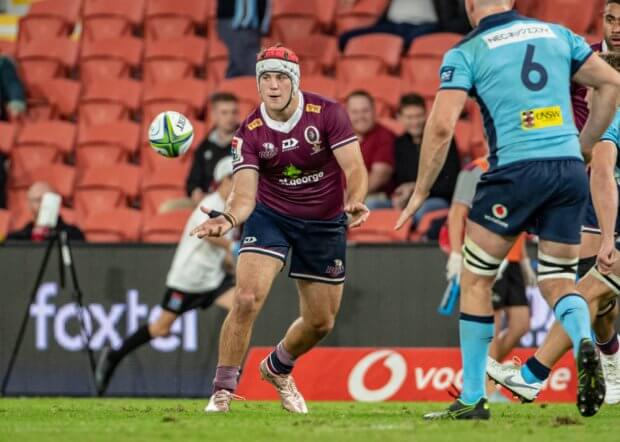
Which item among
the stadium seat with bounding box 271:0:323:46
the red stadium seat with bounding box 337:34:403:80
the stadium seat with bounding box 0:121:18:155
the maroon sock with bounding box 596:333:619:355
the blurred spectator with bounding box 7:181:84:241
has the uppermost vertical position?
the stadium seat with bounding box 271:0:323:46

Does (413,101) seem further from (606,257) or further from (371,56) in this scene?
(606,257)

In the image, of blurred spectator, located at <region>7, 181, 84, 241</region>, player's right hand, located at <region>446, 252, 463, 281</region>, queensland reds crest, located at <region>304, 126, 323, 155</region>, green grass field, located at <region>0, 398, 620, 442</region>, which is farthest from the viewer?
blurred spectator, located at <region>7, 181, 84, 241</region>

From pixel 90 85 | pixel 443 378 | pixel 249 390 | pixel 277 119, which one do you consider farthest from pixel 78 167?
pixel 277 119

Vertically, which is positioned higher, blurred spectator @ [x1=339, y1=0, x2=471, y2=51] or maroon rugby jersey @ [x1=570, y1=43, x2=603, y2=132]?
blurred spectator @ [x1=339, y1=0, x2=471, y2=51]

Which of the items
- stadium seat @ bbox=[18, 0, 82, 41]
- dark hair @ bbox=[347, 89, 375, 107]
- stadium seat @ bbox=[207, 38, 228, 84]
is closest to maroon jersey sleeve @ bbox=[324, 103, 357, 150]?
dark hair @ bbox=[347, 89, 375, 107]

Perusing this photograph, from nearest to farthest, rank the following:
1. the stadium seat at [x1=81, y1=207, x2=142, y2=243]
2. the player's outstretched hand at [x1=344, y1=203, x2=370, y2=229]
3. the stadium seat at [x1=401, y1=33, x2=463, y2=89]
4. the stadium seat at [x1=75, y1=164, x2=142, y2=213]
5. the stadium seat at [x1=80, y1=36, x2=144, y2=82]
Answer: the player's outstretched hand at [x1=344, y1=203, x2=370, y2=229] → the stadium seat at [x1=81, y1=207, x2=142, y2=243] → the stadium seat at [x1=75, y1=164, x2=142, y2=213] → the stadium seat at [x1=401, y1=33, x2=463, y2=89] → the stadium seat at [x1=80, y1=36, x2=144, y2=82]

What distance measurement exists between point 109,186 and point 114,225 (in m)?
0.94

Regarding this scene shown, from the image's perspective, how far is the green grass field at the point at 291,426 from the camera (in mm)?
6465

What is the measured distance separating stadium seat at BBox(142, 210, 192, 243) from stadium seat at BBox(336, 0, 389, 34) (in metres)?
3.71

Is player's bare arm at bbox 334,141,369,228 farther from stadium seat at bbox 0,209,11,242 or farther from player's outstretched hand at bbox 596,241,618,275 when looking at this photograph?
stadium seat at bbox 0,209,11,242

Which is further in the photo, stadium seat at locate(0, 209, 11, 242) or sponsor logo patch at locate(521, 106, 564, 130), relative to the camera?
stadium seat at locate(0, 209, 11, 242)

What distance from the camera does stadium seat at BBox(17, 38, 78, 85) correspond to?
17.2 meters

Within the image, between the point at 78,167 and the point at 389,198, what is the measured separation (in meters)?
4.07

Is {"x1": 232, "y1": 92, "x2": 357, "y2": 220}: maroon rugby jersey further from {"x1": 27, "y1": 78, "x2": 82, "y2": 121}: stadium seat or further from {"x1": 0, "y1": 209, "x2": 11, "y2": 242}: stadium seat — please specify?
{"x1": 27, "y1": 78, "x2": 82, "y2": 121}: stadium seat
